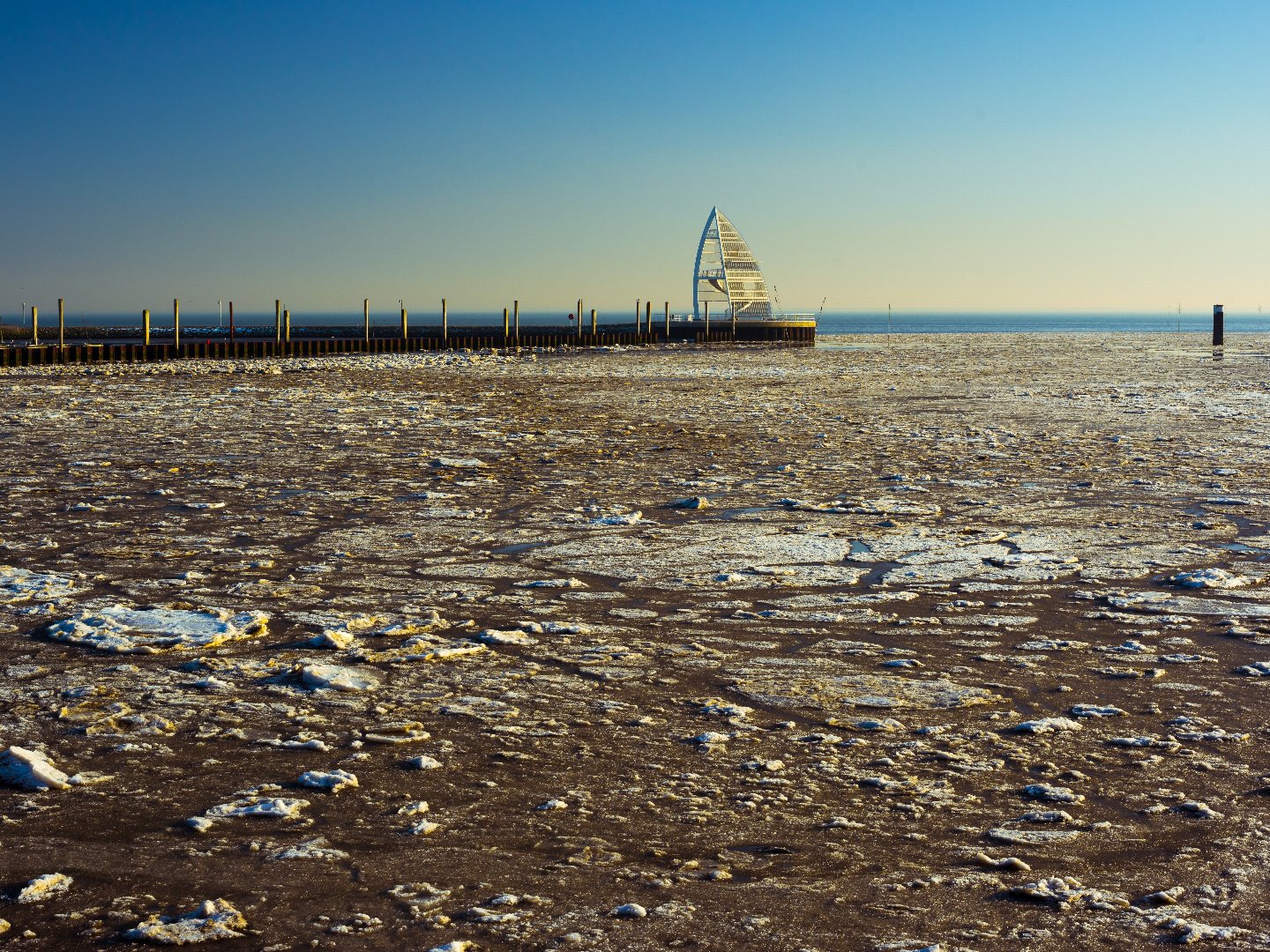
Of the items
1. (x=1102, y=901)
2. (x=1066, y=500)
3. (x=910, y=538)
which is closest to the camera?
(x=1102, y=901)

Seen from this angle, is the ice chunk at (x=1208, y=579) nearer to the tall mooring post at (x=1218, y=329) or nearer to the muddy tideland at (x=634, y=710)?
the muddy tideland at (x=634, y=710)

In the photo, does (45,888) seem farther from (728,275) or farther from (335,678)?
(728,275)

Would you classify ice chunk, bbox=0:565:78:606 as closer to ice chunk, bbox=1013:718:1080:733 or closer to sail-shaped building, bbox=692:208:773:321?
ice chunk, bbox=1013:718:1080:733

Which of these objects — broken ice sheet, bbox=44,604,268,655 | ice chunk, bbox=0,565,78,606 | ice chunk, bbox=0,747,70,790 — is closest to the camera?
ice chunk, bbox=0,747,70,790

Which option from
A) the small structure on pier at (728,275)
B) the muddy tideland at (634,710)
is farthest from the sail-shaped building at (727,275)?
the muddy tideland at (634,710)

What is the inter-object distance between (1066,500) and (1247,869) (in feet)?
19.9

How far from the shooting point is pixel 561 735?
3994mm

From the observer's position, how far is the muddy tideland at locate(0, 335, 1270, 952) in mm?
2889

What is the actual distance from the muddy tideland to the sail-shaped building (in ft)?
254

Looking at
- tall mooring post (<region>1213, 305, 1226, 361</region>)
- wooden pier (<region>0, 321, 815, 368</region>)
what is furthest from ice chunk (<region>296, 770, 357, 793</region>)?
tall mooring post (<region>1213, 305, 1226, 361</region>)

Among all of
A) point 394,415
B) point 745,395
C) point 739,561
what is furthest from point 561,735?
point 745,395

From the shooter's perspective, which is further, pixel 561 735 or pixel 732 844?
pixel 561 735

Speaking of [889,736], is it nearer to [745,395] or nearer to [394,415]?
[394,415]

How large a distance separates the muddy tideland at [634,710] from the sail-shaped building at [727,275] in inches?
3051
